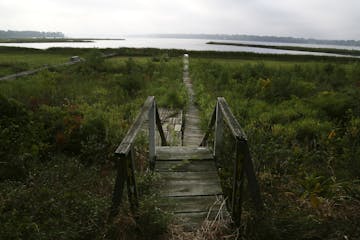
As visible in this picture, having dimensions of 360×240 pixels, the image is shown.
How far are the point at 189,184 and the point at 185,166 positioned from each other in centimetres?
70

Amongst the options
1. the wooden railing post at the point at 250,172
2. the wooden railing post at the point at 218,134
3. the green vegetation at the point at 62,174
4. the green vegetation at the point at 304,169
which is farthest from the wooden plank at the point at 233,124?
the green vegetation at the point at 62,174

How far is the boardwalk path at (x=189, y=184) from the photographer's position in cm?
371

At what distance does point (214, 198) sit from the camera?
410 centimetres

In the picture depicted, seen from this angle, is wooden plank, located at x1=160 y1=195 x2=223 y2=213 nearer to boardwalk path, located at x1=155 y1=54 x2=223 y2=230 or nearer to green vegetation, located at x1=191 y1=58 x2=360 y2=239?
boardwalk path, located at x1=155 y1=54 x2=223 y2=230

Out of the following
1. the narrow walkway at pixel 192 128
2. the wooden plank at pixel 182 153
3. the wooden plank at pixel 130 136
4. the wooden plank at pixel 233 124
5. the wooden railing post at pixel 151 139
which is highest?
the wooden plank at pixel 233 124

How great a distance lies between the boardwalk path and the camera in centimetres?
371

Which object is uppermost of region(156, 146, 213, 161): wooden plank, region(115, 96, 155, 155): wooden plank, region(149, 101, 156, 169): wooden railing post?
region(115, 96, 155, 155): wooden plank

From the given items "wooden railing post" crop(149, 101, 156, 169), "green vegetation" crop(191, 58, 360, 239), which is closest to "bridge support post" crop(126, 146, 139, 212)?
"green vegetation" crop(191, 58, 360, 239)

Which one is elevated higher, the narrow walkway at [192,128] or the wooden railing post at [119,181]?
the wooden railing post at [119,181]

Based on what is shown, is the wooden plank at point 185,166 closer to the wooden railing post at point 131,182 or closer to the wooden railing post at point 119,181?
the wooden railing post at point 131,182

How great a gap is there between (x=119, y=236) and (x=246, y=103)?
28.7 ft

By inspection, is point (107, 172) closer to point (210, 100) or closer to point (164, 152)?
point (164, 152)

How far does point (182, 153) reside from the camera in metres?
5.82

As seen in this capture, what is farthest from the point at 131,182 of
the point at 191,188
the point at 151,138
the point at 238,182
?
the point at 151,138
